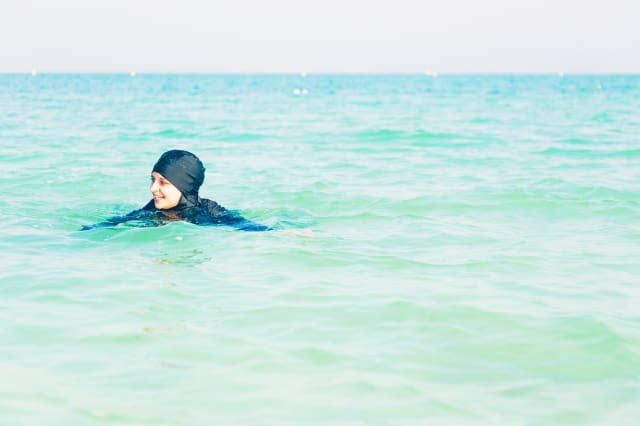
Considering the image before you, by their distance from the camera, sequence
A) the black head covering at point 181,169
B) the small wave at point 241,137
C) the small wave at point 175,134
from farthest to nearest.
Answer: the small wave at point 175,134, the small wave at point 241,137, the black head covering at point 181,169

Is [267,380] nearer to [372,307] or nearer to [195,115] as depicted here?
[372,307]

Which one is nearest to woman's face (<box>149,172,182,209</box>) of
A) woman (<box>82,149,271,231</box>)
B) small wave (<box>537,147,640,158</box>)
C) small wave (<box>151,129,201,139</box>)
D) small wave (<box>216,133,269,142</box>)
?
woman (<box>82,149,271,231</box>)

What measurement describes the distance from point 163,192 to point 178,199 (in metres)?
0.18

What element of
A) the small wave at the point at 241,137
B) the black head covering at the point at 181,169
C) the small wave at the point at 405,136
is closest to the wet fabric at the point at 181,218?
the black head covering at the point at 181,169

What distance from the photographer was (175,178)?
736cm

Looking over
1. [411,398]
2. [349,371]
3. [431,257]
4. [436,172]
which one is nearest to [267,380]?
[349,371]

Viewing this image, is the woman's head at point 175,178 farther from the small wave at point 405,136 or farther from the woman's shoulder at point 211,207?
the small wave at point 405,136

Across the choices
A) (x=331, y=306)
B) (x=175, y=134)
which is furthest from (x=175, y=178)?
(x=175, y=134)

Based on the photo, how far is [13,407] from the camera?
3.71 m

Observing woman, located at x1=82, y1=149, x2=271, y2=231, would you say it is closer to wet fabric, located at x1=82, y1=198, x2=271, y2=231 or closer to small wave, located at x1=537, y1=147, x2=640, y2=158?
wet fabric, located at x1=82, y1=198, x2=271, y2=231

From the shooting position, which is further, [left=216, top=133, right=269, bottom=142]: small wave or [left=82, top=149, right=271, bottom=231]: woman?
[left=216, top=133, right=269, bottom=142]: small wave

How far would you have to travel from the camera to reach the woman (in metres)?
7.33

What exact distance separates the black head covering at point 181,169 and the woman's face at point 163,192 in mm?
46

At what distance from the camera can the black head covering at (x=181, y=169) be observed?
7.31 metres
